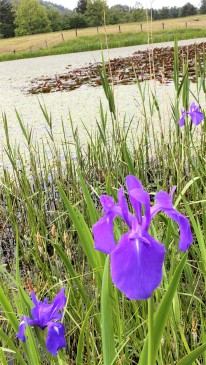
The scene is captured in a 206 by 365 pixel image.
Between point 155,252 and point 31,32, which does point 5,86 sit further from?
point 31,32

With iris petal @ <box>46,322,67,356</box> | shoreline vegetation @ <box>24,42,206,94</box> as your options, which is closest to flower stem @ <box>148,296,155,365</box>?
iris petal @ <box>46,322,67,356</box>

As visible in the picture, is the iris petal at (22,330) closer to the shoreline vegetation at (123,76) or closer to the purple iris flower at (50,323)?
the purple iris flower at (50,323)

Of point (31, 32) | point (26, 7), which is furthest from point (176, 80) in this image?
point (26, 7)

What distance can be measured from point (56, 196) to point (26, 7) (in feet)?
144

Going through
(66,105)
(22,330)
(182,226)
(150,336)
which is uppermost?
(182,226)

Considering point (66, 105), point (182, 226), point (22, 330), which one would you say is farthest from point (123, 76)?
point (182, 226)

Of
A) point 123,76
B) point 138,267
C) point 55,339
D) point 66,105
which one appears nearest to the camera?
point 138,267

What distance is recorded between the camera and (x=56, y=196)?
8.71 ft

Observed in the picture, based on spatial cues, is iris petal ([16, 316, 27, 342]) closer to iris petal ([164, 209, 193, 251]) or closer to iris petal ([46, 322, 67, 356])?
iris petal ([46, 322, 67, 356])

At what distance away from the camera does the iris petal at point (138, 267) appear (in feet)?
1.33

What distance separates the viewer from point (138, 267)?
0.41m

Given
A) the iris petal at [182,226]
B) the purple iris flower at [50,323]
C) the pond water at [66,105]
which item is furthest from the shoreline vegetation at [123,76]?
the iris petal at [182,226]

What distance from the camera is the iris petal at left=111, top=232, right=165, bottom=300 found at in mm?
406

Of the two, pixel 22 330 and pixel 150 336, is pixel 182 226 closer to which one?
pixel 150 336
